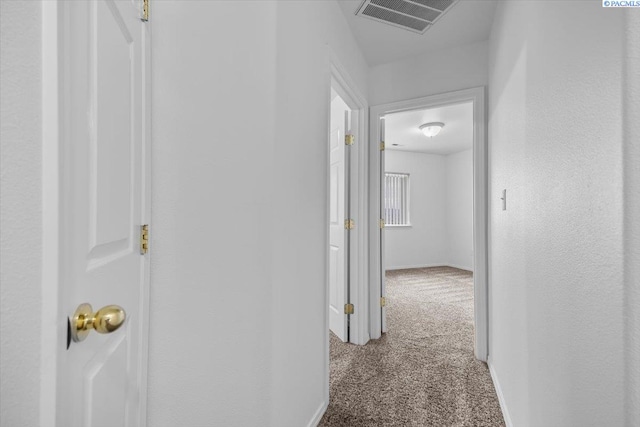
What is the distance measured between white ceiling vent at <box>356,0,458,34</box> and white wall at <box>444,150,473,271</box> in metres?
4.87

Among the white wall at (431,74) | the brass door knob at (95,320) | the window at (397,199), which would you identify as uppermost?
the white wall at (431,74)

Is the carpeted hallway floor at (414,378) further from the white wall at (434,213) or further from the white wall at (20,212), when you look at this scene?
the white wall at (434,213)

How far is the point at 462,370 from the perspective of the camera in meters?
2.28

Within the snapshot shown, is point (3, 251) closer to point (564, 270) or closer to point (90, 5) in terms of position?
point (90, 5)

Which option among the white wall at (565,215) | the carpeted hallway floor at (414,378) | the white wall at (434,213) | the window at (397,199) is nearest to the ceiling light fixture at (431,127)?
the white wall at (434,213)

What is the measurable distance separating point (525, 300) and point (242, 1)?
1662 millimetres

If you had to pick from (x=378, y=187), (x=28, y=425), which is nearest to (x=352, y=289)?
(x=378, y=187)

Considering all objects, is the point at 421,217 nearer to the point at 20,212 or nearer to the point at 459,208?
the point at 459,208

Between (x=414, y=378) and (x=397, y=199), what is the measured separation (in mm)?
5037

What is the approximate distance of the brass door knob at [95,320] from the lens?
538mm

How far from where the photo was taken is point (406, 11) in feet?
6.85

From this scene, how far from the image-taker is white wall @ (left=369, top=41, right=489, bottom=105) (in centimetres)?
250

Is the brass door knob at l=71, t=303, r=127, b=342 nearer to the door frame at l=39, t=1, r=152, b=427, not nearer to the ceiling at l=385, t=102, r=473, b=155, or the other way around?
the door frame at l=39, t=1, r=152, b=427

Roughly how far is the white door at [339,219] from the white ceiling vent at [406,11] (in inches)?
31.9
